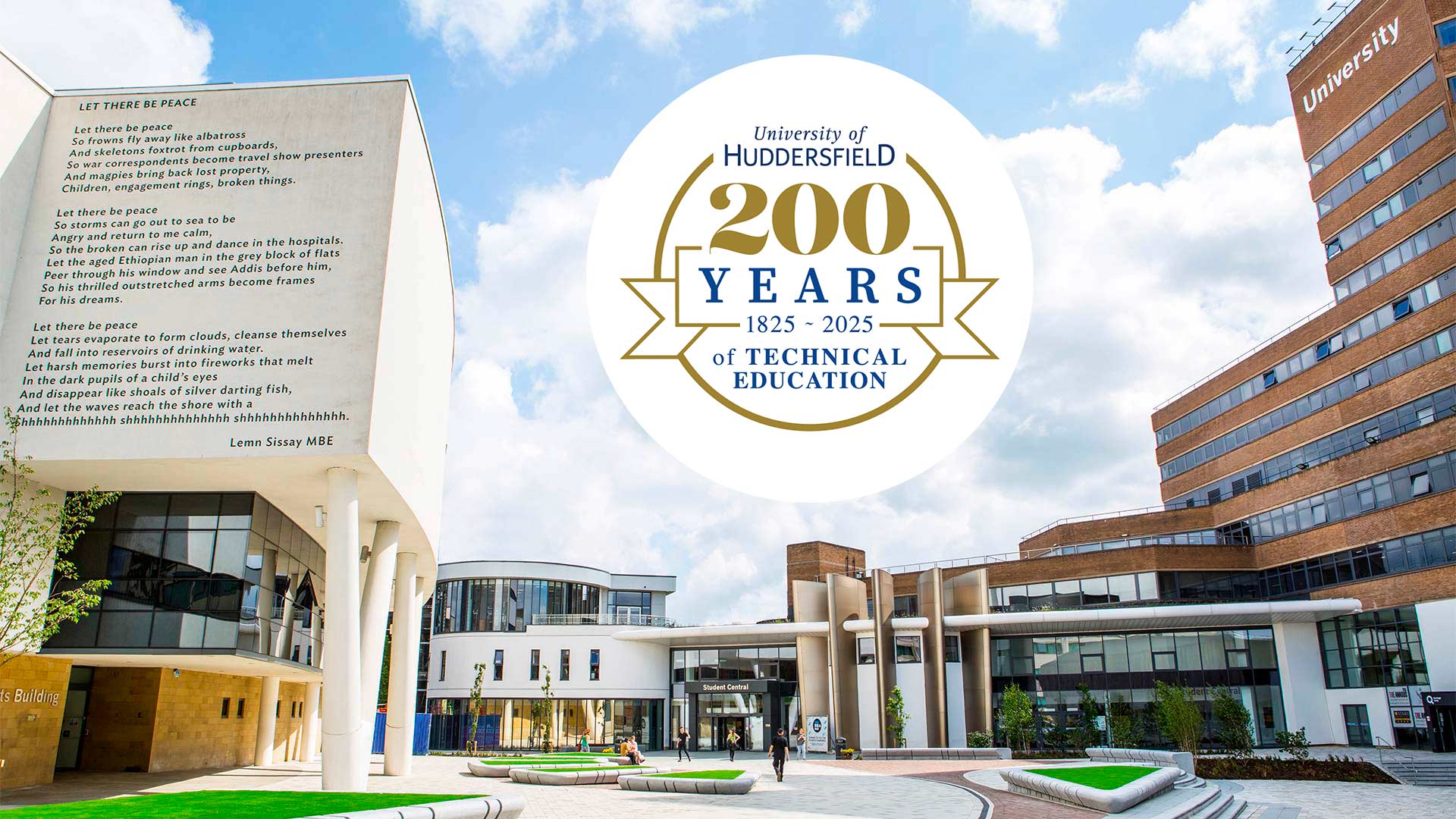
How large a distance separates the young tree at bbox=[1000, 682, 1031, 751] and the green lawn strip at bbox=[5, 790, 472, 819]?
32.9 meters

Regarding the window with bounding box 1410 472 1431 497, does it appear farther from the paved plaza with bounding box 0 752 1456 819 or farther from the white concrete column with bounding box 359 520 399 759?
the white concrete column with bounding box 359 520 399 759

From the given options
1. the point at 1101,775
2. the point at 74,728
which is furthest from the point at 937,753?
the point at 74,728

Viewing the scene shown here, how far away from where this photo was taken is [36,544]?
19.9 metres

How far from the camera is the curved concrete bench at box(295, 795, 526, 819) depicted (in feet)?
40.2

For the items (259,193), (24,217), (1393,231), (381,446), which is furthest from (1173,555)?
(24,217)

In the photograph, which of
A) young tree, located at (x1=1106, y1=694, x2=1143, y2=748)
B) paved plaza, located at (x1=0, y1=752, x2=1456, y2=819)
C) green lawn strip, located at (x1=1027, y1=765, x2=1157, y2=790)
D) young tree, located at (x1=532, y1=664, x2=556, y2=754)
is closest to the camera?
paved plaza, located at (x1=0, y1=752, x2=1456, y2=819)

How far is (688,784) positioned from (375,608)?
974cm

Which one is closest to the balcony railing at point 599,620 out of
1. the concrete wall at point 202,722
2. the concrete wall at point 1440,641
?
the concrete wall at point 202,722

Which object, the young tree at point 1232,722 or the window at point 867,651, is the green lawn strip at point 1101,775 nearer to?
the young tree at point 1232,722

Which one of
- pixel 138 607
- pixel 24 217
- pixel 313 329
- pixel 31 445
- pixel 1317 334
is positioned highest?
pixel 1317 334

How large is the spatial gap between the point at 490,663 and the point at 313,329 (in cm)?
3773

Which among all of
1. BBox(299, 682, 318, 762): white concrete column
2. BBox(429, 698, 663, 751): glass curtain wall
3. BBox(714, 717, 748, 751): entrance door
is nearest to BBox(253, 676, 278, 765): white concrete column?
BBox(299, 682, 318, 762): white concrete column

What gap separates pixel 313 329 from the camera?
21.6 meters

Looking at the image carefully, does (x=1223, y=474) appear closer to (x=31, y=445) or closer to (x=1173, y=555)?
(x=1173, y=555)
